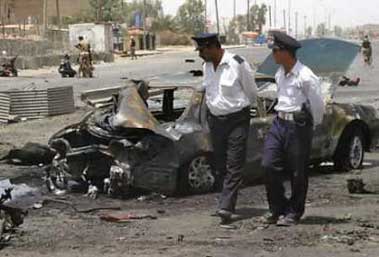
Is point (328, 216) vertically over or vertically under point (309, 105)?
under

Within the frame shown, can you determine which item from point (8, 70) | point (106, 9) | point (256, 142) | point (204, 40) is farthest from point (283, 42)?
point (106, 9)

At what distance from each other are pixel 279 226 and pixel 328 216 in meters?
0.77

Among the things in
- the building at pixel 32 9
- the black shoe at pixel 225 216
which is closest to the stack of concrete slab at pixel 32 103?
the black shoe at pixel 225 216

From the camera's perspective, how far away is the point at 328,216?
7.78 meters

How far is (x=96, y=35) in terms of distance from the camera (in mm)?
69562

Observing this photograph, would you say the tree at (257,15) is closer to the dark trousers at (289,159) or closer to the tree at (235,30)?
the tree at (235,30)

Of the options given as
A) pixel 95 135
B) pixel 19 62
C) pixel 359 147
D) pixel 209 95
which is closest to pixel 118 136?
pixel 95 135

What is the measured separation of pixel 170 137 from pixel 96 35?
203ft

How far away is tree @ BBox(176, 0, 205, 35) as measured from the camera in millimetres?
148375

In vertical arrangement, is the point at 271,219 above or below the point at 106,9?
below

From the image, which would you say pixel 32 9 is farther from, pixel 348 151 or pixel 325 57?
pixel 348 151

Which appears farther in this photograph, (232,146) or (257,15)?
(257,15)

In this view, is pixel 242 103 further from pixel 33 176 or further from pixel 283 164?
pixel 33 176

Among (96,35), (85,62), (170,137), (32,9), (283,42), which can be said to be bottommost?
(85,62)
